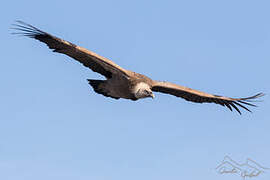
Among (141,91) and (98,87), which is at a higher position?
(98,87)

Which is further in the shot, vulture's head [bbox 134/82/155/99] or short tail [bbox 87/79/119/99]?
short tail [bbox 87/79/119/99]

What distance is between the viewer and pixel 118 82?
1158 cm

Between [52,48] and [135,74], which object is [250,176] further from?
[52,48]

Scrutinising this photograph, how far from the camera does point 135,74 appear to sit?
1170 centimetres

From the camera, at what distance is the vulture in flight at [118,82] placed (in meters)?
11.0

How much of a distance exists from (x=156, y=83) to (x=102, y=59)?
6.94 feet

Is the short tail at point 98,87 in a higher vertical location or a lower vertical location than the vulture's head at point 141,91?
higher

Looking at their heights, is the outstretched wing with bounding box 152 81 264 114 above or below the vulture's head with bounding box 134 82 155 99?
above

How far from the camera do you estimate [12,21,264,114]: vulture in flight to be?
11.0 meters

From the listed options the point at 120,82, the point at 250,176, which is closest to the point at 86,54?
the point at 120,82

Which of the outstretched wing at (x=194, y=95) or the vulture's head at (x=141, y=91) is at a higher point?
the outstretched wing at (x=194, y=95)

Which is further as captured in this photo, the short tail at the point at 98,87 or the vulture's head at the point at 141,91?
the short tail at the point at 98,87

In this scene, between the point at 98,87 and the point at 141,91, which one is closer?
the point at 141,91

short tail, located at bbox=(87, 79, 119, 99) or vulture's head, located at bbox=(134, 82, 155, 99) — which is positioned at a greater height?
short tail, located at bbox=(87, 79, 119, 99)
